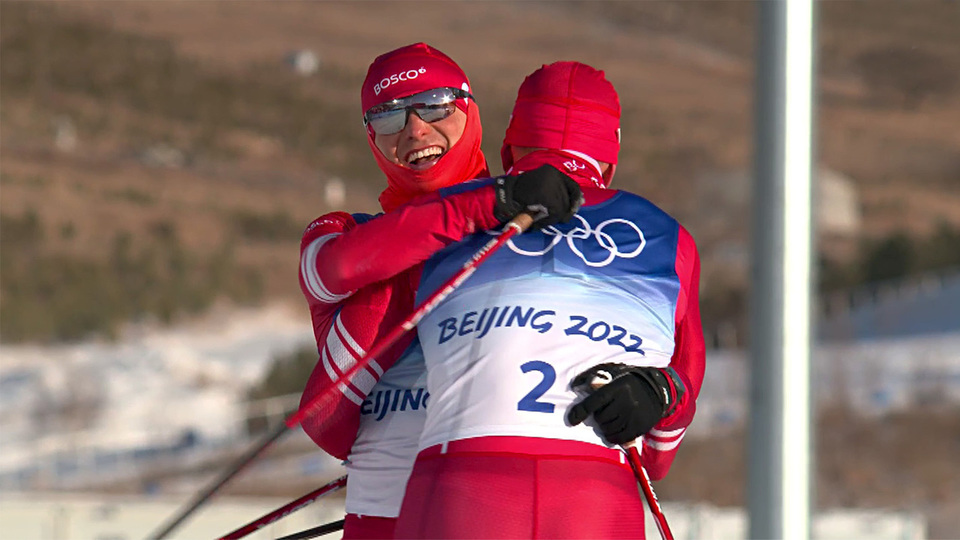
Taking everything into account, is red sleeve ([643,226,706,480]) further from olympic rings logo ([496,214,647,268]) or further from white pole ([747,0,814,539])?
white pole ([747,0,814,539])

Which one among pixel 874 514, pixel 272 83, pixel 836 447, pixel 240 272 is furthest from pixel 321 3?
pixel 874 514

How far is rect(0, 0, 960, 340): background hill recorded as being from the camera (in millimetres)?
35375

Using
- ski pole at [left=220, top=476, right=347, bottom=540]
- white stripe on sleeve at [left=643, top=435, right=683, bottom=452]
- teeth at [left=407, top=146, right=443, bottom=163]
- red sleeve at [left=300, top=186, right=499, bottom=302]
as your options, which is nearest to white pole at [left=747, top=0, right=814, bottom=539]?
red sleeve at [left=300, top=186, right=499, bottom=302]

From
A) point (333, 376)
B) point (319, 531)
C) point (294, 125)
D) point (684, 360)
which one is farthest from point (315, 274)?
point (294, 125)

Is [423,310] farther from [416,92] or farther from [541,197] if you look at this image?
[416,92]

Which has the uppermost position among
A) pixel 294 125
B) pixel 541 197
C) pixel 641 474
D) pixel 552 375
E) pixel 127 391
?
pixel 294 125

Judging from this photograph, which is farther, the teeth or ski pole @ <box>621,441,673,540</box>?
the teeth

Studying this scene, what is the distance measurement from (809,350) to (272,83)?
50206 millimetres

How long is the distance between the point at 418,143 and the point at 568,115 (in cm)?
41

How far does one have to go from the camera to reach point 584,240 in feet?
9.95

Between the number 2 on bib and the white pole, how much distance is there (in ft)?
3.01

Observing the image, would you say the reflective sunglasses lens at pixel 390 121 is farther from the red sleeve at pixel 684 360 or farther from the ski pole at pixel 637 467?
the ski pole at pixel 637 467

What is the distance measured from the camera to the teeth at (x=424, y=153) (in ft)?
12.1

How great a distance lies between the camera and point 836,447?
21203mm
